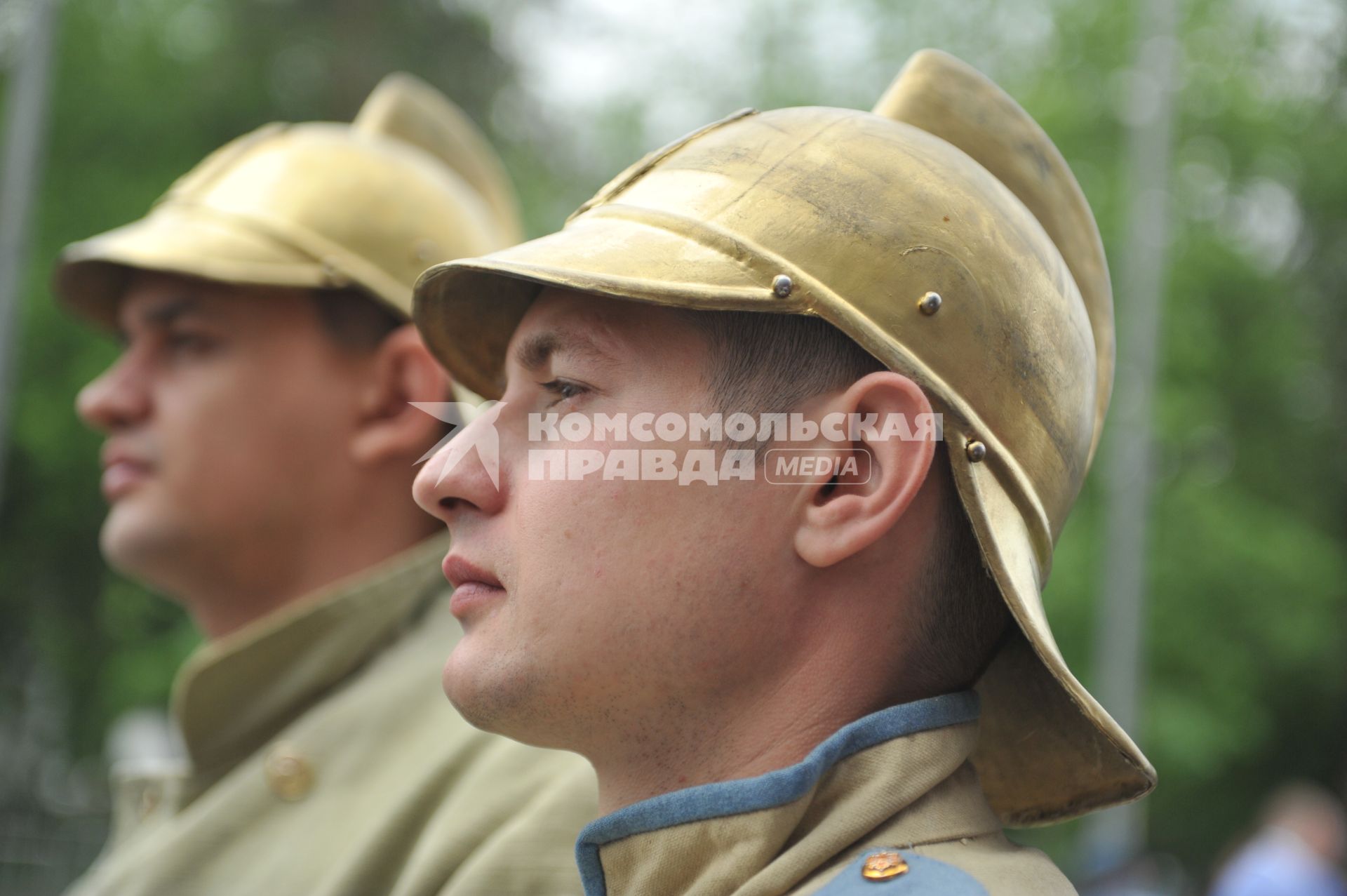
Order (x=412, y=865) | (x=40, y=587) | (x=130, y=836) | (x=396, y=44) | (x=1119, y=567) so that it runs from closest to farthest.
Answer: (x=412, y=865) → (x=130, y=836) → (x=1119, y=567) → (x=40, y=587) → (x=396, y=44)

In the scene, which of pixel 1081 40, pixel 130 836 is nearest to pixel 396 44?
pixel 1081 40

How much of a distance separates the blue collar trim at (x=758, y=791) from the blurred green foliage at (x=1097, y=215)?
41.8ft

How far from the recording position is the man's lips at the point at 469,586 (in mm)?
2250

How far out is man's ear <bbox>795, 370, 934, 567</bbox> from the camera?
84.4 inches

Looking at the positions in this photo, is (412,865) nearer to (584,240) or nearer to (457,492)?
(457,492)

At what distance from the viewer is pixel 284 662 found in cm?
368

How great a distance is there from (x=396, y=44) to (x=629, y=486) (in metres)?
15.7

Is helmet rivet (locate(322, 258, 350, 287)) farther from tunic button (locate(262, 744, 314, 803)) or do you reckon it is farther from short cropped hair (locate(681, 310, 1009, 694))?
short cropped hair (locate(681, 310, 1009, 694))

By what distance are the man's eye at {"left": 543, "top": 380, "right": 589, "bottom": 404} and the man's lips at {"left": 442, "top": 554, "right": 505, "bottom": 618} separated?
0.28 meters

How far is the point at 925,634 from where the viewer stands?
2264 mm

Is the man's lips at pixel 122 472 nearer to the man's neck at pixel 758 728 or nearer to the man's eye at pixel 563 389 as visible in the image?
the man's eye at pixel 563 389

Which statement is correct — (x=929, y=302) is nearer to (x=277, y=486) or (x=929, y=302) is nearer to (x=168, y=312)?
(x=277, y=486)

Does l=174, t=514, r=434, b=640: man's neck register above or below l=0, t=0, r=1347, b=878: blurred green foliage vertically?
above

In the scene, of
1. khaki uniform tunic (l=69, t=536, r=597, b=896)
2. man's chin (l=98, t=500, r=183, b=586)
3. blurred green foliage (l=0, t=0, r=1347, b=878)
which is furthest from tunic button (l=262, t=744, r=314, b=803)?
blurred green foliage (l=0, t=0, r=1347, b=878)
